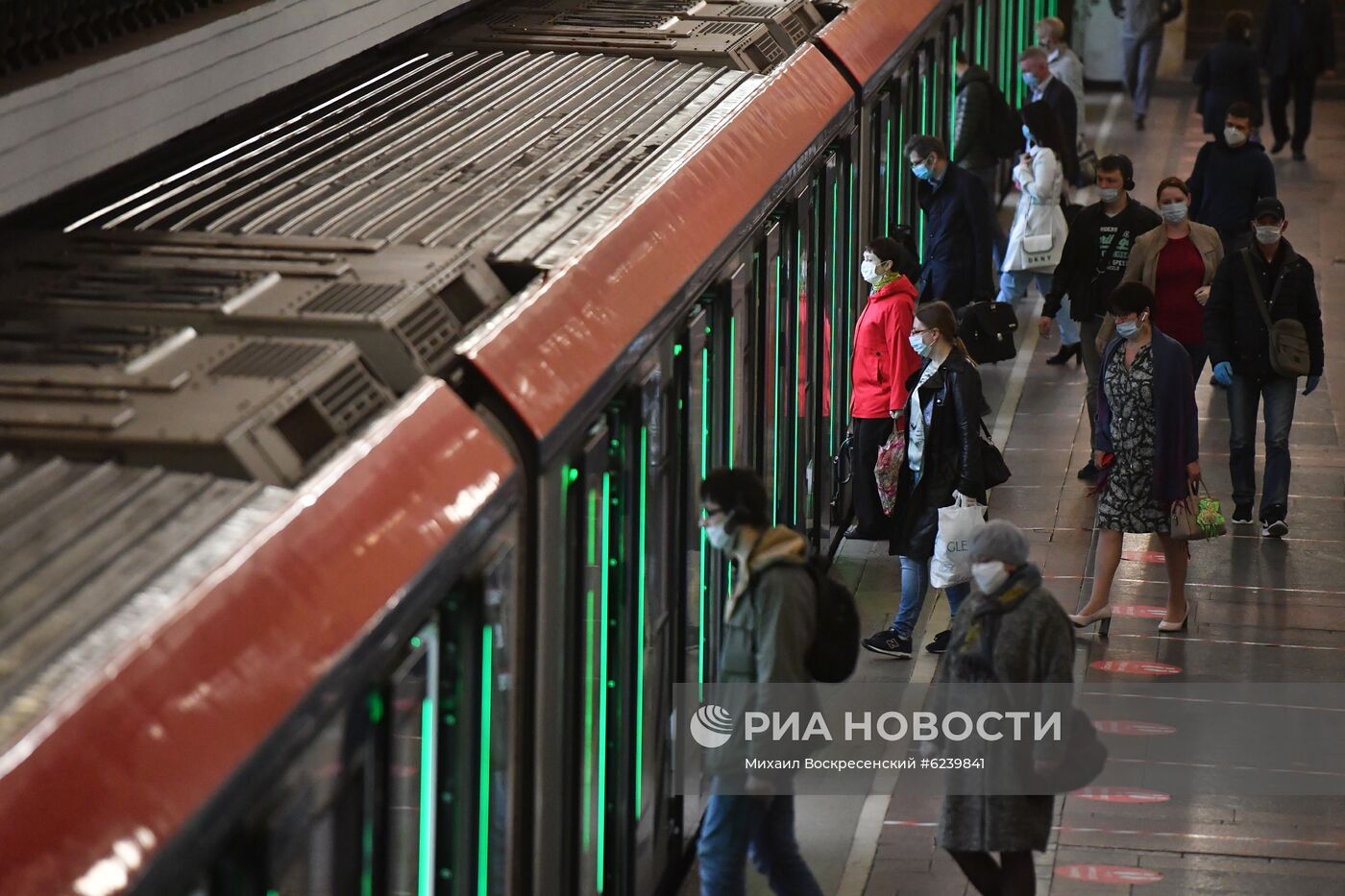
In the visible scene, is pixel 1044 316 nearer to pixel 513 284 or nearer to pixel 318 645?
pixel 513 284

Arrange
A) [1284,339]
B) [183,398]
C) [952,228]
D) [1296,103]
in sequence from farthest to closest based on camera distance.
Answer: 1. [1296,103]
2. [952,228]
3. [1284,339]
4. [183,398]

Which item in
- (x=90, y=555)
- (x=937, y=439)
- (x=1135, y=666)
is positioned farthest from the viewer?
(x=1135, y=666)

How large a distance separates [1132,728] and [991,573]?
278 cm

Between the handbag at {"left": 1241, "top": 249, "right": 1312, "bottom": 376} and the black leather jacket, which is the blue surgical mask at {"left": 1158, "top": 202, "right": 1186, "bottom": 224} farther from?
the black leather jacket

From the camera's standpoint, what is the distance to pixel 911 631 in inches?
371

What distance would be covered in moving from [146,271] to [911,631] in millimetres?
4962

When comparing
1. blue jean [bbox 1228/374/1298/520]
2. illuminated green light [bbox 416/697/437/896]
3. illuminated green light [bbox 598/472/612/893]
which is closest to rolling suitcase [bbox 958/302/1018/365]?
blue jean [bbox 1228/374/1298/520]

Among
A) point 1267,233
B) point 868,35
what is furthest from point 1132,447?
point 868,35

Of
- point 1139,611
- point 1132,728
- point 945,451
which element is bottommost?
point 1139,611

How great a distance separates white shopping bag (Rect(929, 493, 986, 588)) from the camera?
28.6 ft

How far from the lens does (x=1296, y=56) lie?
21969mm

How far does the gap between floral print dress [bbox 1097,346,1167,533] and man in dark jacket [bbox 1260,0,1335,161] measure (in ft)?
45.8

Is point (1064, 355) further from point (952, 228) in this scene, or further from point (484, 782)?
point (484, 782)

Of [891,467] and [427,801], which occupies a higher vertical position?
[427,801]
